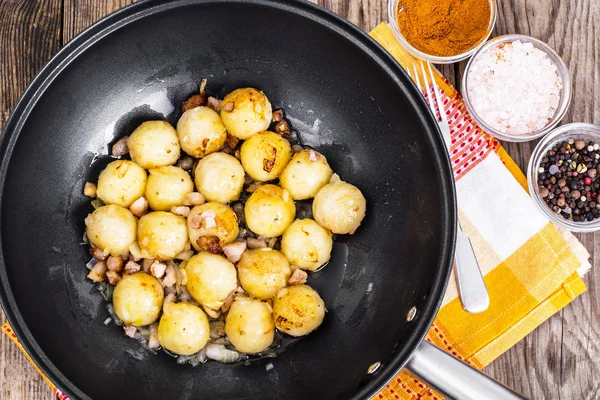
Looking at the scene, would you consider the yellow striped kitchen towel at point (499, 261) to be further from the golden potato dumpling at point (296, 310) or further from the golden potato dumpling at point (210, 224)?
the golden potato dumpling at point (210, 224)

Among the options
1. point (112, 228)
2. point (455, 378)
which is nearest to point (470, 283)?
point (455, 378)

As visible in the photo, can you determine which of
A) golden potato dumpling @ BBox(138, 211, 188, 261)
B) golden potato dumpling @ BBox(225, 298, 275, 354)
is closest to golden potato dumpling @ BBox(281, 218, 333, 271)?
golden potato dumpling @ BBox(225, 298, 275, 354)

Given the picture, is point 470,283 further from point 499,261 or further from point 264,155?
point 264,155

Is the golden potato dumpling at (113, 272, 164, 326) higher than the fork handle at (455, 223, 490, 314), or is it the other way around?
the golden potato dumpling at (113, 272, 164, 326)

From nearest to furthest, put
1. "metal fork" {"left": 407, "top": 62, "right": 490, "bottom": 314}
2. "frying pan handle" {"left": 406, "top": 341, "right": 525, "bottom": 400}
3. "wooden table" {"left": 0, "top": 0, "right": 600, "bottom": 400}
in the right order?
"frying pan handle" {"left": 406, "top": 341, "right": 525, "bottom": 400}
"metal fork" {"left": 407, "top": 62, "right": 490, "bottom": 314}
"wooden table" {"left": 0, "top": 0, "right": 600, "bottom": 400}

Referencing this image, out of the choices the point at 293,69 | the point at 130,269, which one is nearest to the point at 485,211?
the point at 293,69

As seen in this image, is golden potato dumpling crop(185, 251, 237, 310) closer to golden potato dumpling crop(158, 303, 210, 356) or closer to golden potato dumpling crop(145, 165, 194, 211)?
golden potato dumpling crop(158, 303, 210, 356)
